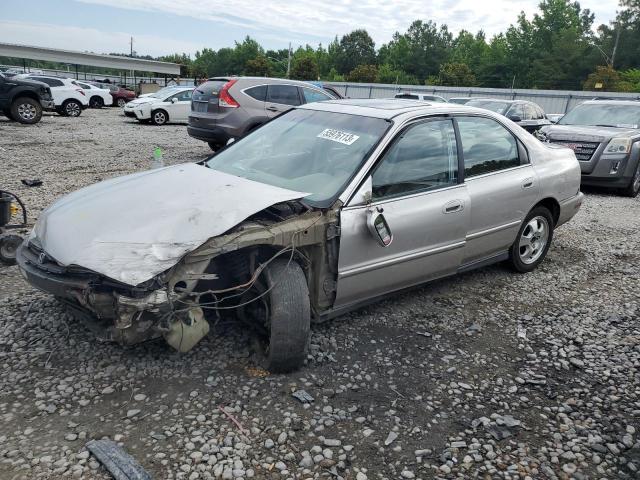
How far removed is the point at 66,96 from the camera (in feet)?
65.7

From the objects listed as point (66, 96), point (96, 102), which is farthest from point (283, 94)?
point (96, 102)

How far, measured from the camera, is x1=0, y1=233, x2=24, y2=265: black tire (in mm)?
4543

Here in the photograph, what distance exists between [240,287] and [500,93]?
3590 centimetres

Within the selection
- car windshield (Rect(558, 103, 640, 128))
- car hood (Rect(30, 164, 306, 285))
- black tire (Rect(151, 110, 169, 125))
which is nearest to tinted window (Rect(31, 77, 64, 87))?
black tire (Rect(151, 110, 169, 125))

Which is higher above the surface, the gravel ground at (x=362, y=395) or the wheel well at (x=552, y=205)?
the wheel well at (x=552, y=205)

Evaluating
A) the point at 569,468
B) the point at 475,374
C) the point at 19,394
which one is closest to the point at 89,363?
the point at 19,394

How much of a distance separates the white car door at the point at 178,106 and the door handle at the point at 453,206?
16685 millimetres

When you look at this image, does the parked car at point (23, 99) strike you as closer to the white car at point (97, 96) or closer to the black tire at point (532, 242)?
the white car at point (97, 96)

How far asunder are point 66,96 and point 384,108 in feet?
63.6

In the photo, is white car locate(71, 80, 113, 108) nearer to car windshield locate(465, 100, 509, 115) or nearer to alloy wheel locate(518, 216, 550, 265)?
car windshield locate(465, 100, 509, 115)

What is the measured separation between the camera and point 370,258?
3541 mm

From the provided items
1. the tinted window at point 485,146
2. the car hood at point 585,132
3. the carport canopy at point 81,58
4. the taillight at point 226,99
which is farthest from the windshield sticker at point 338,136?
the carport canopy at point 81,58

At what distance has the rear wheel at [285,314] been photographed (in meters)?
3.09

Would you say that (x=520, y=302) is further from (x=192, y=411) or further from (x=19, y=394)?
(x=19, y=394)
